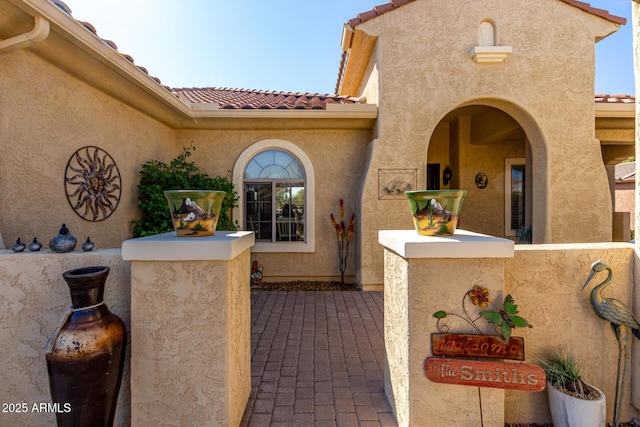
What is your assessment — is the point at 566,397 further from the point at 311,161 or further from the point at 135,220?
the point at 135,220

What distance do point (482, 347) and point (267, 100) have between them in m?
7.64

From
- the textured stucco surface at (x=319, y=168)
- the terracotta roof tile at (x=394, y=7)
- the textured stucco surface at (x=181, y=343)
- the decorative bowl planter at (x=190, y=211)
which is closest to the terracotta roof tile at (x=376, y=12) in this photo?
the terracotta roof tile at (x=394, y=7)

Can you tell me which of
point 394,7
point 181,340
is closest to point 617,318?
point 181,340

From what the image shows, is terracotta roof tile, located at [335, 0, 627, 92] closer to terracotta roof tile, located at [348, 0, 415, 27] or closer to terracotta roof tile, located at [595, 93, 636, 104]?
terracotta roof tile, located at [348, 0, 415, 27]

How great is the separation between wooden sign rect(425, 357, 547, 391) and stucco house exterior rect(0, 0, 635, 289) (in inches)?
177

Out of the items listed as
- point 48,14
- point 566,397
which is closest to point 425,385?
point 566,397

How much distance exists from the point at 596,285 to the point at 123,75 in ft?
20.9

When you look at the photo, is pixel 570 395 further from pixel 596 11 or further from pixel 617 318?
pixel 596 11

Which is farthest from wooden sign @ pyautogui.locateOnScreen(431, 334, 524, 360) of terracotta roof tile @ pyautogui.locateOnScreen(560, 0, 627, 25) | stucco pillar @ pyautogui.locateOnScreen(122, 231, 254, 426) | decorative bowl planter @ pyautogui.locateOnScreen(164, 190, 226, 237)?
terracotta roof tile @ pyautogui.locateOnScreen(560, 0, 627, 25)

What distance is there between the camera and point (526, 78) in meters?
6.50

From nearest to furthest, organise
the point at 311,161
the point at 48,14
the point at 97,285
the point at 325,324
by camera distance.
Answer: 1. the point at 97,285
2. the point at 48,14
3. the point at 325,324
4. the point at 311,161

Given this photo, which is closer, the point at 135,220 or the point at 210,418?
the point at 210,418

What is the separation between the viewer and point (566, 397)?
2.46 metres

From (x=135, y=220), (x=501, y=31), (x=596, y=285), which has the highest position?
(x=501, y=31)
